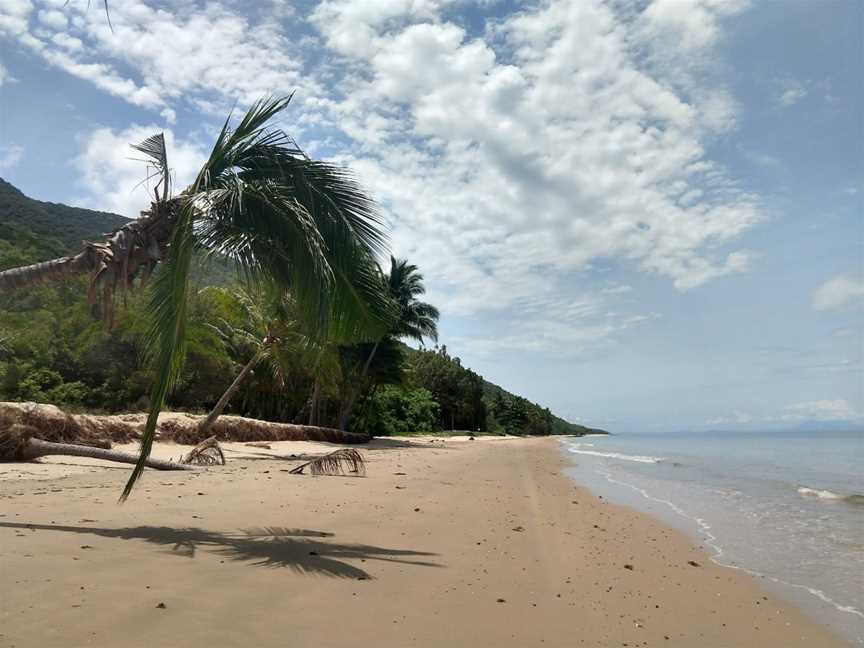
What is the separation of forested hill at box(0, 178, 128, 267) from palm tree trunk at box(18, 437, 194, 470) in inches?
714

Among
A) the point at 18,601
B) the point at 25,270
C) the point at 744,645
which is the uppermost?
the point at 25,270

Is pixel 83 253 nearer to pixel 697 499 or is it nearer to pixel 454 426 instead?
pixel 697 499

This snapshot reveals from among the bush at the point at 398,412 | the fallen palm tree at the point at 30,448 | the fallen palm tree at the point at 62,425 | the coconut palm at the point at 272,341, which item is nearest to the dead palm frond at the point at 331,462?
the coconut palm at the point at 272,341

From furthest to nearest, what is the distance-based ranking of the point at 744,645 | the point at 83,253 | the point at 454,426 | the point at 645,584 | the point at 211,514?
the point at 454,426
the point at 211,514
the point at 83,253
the point at 645,584
the point at 744,645

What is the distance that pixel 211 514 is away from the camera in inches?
275

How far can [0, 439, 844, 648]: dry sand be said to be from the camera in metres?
3.35

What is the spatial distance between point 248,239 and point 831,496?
47.7 ft

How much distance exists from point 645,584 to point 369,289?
405 centimetres

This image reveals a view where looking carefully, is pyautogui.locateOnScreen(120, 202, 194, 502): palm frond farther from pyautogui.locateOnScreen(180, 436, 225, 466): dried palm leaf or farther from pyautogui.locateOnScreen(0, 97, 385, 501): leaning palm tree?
pyautogui.locateOnScreen(180, 436, 225, 466): dried palm leaf

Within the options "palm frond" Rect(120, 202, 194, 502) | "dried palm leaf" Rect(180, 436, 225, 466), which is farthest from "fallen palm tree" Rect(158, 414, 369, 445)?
"palm frond" Rect(120, 202, 194, 502)

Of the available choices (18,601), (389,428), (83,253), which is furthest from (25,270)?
(389,428)

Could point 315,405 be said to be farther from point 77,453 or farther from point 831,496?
point 831,496

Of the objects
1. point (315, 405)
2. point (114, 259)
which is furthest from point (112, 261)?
point (315, 405)

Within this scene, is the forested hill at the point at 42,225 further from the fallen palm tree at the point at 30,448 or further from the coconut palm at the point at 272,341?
the fallen palm tree at the point at 30,448
